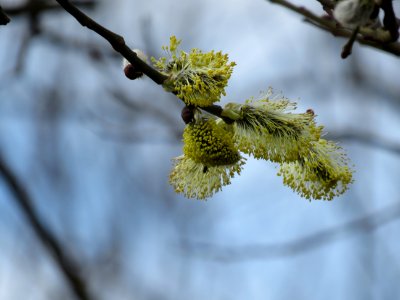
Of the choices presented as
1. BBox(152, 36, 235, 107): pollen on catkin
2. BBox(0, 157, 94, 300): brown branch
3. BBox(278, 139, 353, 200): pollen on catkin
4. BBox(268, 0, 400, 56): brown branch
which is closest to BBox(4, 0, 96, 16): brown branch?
A: BBox(0, 157, 94, 300): brown branch

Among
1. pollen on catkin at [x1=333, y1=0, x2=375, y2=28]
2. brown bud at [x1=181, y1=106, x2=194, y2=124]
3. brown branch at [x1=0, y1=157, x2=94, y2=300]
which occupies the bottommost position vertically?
pollen on catkin at [x1=333, y1=0, x2=375, y2=28]

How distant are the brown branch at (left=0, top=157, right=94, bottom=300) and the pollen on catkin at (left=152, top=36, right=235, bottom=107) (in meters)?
1.66

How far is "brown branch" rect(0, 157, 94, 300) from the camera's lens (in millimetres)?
3553

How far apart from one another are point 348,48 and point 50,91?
5.08 meters

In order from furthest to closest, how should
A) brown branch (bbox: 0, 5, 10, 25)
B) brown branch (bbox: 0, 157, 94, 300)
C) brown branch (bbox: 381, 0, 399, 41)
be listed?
brown branch (bbox: 0, 157, 94, 300) → brown branch (bbox: 0, 5, 10, 25) → brown branch (bbox: 381, 0, 399, 41)

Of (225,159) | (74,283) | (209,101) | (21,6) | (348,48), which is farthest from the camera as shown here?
(74,283)

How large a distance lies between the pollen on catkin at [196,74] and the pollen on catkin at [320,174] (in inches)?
15.1

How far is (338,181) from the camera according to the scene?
2238mm

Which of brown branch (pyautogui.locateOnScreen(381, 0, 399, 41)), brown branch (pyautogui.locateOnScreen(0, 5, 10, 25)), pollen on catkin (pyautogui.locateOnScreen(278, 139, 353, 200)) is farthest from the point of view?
pollen on catkin (pyautogui.locateOnScreen(278, 139, 353, 200))

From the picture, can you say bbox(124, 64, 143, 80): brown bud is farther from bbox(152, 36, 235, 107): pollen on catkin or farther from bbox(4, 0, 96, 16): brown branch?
bbox(4, 0, 96, 16): brown branch

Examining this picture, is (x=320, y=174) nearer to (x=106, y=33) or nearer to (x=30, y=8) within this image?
(x=106, y=33)

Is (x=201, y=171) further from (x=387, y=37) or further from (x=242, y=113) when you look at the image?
(x=387, y=37)

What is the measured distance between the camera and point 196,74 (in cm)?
208

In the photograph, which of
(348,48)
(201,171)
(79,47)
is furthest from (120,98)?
(348,48)
